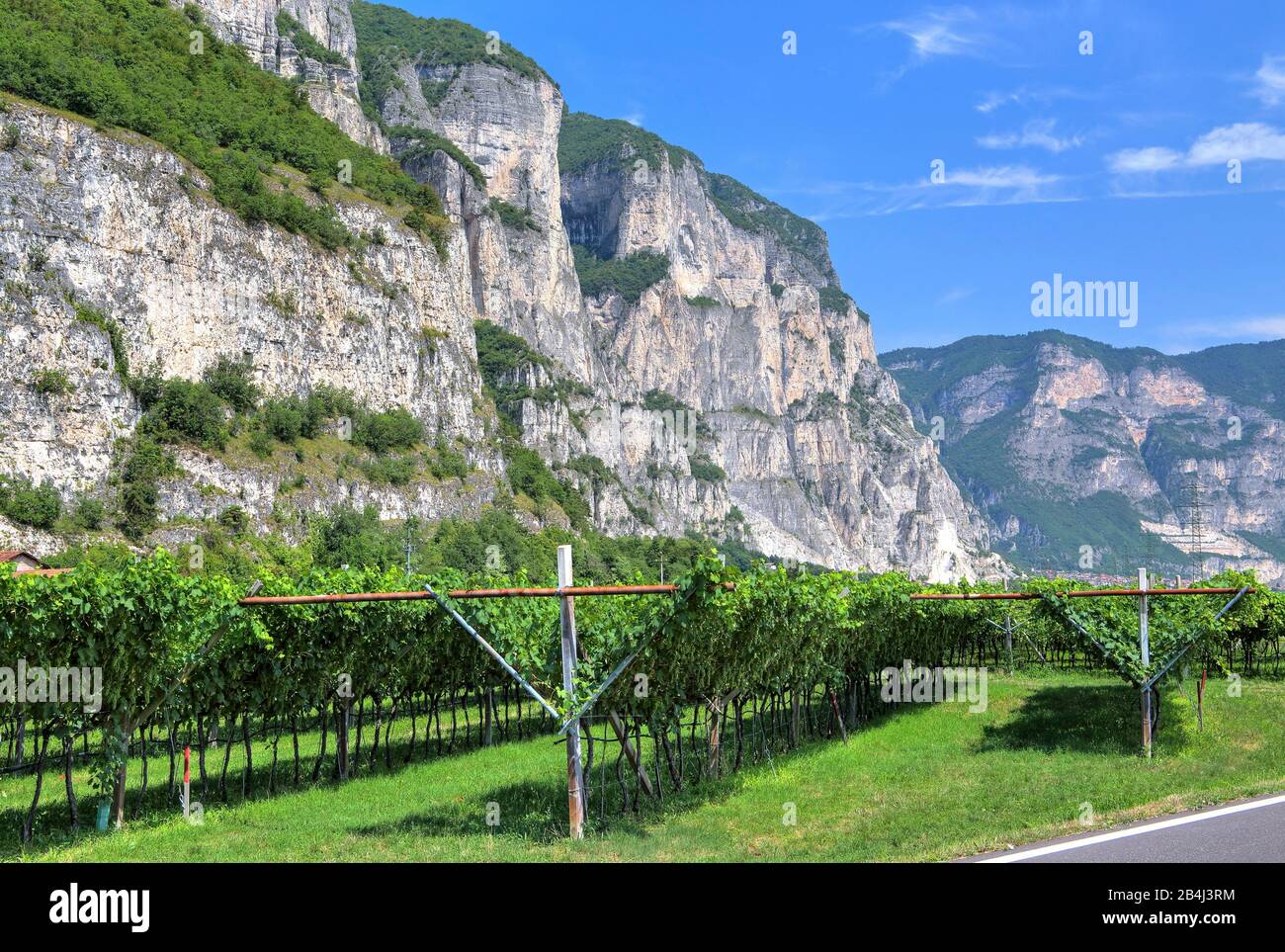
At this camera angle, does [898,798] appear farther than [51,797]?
No

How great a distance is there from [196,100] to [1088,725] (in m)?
113

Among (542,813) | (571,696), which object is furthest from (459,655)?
(571,696)

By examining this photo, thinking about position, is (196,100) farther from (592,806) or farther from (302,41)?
(592,806)

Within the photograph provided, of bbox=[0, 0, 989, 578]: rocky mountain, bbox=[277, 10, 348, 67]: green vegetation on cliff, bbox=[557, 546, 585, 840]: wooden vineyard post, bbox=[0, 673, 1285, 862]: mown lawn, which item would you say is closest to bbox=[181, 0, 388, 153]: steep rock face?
bbox=[0, 0, 989, 578]: rocky mountain

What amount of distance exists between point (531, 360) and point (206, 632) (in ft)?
479

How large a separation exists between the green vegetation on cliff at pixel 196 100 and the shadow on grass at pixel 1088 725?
88.5 m

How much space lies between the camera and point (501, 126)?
610 feet

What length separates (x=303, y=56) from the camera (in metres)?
142

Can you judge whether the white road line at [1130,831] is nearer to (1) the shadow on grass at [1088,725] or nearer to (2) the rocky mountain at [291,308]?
(1) the shadow on grass at [1088,725]

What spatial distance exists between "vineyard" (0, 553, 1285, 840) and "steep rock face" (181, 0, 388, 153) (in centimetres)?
12392

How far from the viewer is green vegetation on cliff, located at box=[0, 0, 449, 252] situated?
285 ft
